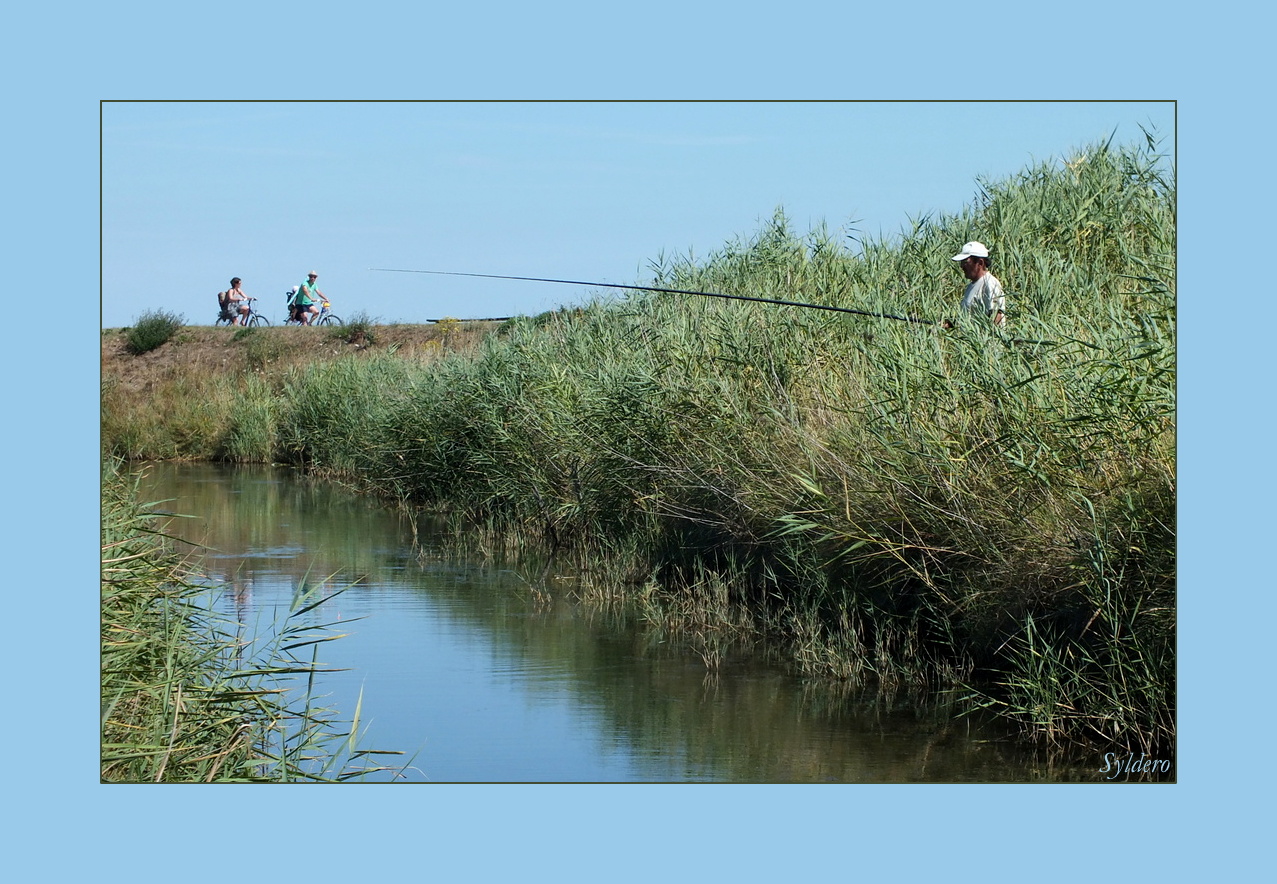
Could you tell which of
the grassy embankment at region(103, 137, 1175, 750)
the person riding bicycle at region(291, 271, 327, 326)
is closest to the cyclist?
the person riding bicycle at region(291, 271, 327, 326)

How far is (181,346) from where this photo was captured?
24031 millimetres

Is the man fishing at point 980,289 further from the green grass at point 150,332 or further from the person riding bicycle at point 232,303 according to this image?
the green grass at point 150,332

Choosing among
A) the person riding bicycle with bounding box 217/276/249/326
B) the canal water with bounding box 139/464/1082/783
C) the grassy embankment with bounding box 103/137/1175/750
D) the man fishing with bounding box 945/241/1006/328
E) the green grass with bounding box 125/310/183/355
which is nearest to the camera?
the grassy embankment with bounding box 103/137/1175/750

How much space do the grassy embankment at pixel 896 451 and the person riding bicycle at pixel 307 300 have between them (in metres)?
7.44

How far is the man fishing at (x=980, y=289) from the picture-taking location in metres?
7.93

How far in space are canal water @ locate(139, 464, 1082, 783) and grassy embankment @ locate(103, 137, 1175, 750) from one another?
1.21 ft

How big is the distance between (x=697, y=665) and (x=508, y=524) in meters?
5.35

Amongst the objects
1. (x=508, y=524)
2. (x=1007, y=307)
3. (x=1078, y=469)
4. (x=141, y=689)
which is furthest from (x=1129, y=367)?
(x=508, y=524)

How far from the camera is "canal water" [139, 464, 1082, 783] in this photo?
6.83 meters

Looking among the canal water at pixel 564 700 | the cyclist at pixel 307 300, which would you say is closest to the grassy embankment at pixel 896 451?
the canal water at pixel 564 700

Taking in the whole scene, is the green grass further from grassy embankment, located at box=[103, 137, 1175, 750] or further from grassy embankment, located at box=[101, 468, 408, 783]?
grassy embankment, located at box=[101, 468, 408, 783]

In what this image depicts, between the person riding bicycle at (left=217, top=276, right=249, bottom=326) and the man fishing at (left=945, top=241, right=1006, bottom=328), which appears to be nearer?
the man fishing at (left=945, top=241, right=1006, bottom=328)

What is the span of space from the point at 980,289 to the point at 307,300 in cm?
1685

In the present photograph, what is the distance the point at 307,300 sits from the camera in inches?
923
